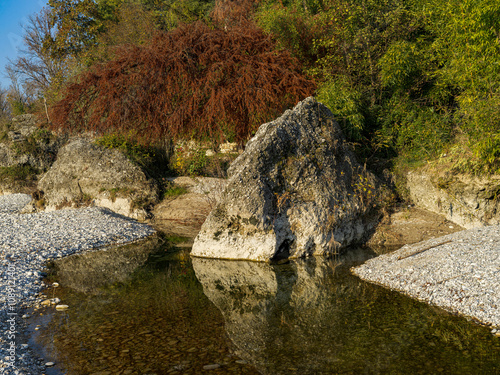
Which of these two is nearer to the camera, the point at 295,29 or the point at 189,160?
the point at 295,29

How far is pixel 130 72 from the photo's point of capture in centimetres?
1352

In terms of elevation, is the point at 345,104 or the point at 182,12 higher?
the point at 182,12

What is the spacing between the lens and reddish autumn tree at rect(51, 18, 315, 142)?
12.6 m

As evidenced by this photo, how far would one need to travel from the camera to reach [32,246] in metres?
9.07

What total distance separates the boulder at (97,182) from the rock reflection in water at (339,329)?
24.1ft

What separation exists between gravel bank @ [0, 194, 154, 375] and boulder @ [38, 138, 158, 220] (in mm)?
851

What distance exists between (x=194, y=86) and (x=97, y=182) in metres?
5.41

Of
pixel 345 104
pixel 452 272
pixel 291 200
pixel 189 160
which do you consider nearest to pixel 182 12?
pixel 189 160

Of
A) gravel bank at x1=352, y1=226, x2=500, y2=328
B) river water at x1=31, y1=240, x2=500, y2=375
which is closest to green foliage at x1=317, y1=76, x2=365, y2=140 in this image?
gravel bank at x1=352, y1=226, x2=500, y2=328

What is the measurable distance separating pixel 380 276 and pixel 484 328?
2171 millimetres

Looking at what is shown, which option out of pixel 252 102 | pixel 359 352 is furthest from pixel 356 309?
pixel 252 102

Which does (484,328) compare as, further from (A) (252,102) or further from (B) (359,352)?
(A) (252,102)

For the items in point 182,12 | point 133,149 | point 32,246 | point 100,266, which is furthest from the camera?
point 182,12

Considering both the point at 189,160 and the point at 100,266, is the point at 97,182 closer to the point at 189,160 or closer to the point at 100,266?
the point at 189,160
